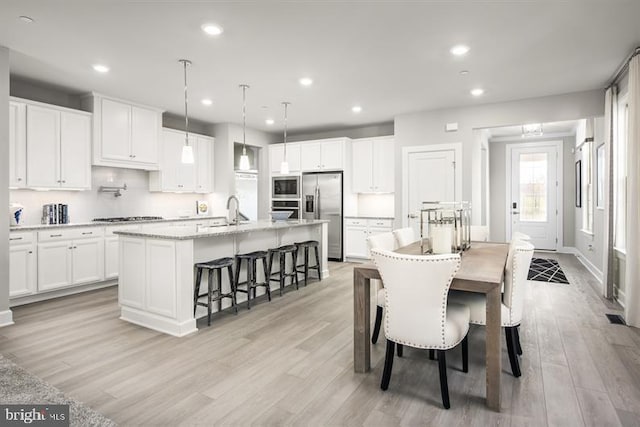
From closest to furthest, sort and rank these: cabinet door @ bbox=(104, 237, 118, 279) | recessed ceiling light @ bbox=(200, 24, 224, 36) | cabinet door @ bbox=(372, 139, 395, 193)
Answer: recessed ceiling light @ bbox=(200, 24, 224, 36) < cabinet door @ bbox=(104, 237, 118, 279) < cabinet door @ bbox=(372, 139, 395, 193)

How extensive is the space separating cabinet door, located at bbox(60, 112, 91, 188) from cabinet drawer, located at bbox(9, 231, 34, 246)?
835 millimetres

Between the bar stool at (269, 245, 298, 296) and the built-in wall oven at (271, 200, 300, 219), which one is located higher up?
the built-in wall oven at (271, 200, 300, 219)

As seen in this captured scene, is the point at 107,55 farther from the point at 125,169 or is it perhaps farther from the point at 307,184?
the point at 307,184

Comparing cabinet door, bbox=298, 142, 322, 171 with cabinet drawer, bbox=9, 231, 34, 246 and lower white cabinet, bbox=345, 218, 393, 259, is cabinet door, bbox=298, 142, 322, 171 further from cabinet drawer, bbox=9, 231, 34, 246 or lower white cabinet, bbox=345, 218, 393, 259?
cabinet drawer, bbox=9, 231, 34, 246

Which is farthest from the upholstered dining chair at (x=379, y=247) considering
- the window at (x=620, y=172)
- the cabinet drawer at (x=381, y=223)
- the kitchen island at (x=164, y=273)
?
the cabinet drawer at (x=381, y=223)

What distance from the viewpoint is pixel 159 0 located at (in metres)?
2.69

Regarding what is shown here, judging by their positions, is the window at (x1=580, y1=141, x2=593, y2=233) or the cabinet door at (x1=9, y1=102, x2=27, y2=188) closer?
the cabinet door at (x1=9, y1=102, x2=27, y2=188)

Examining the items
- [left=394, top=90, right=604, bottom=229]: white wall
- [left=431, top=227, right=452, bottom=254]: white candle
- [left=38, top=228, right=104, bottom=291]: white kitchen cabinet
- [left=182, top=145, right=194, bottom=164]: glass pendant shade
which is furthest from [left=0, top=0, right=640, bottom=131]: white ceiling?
[left=38, top=228, right=104, bottom=291]: white kitchen cabinet

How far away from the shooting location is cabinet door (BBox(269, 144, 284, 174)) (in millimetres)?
7762

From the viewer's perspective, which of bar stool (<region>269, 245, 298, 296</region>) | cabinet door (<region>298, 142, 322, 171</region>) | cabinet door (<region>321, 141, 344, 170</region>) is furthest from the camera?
cabinet door (<region>298, 142, 322, 171</region>)

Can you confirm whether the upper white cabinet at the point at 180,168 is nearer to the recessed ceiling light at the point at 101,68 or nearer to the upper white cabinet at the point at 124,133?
the upper white cabinet at the point at 124,133

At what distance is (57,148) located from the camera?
4641 mm

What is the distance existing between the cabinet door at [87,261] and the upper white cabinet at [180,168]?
4.98 ft

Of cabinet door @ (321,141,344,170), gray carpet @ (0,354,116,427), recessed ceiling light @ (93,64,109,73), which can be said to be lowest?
gray carpet @ (0,354,116,427)
